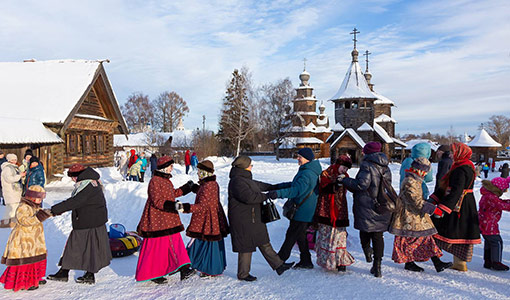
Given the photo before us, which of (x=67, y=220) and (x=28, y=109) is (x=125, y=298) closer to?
(x=67, y=220)

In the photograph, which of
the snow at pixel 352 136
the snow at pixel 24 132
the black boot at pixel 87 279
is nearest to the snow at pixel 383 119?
the snow at pixel 352 136

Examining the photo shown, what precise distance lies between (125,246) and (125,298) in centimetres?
189

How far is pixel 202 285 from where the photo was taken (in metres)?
4.60

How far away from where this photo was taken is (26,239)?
444 centimetres

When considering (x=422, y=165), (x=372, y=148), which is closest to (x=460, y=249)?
(x=422, y=165)

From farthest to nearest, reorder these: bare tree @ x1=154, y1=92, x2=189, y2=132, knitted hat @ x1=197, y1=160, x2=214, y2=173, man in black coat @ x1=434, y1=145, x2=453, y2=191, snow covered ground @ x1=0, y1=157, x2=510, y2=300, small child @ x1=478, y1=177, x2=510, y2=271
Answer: bare tree @ x1=154, y1=92, x2=189, y2=132, man in black coat @ x1=434, y1=145, x2=453, y2=191, small child @ x1=478, y1=177, x2=510, y2=271, knitted hat @ x1=197, y1=160, x2=214, y2=173, snow covered ground @ x1=0, y1=157, x2=510, y2=300

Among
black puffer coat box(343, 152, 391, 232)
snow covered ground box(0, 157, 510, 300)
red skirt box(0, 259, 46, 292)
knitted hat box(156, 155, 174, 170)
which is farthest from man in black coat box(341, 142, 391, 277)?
red skirt box(0, 259, 46, 292)

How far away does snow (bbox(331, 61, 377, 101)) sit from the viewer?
34.1m

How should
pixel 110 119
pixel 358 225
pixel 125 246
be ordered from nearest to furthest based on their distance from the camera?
pixel 358 225 < pixel 125 246 < pixel 110 119

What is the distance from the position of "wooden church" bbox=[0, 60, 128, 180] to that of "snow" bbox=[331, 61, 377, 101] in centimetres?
2098

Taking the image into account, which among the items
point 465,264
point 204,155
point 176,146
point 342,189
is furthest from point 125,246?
point 176,146

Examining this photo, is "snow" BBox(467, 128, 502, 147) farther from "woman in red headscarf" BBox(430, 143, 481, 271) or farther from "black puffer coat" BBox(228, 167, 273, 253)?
"black puffer coat" BBox(228, 167, 273, 253)

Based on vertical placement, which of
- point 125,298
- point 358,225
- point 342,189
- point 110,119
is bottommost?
point 125,298

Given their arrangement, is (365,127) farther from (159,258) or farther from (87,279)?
(87,279)
